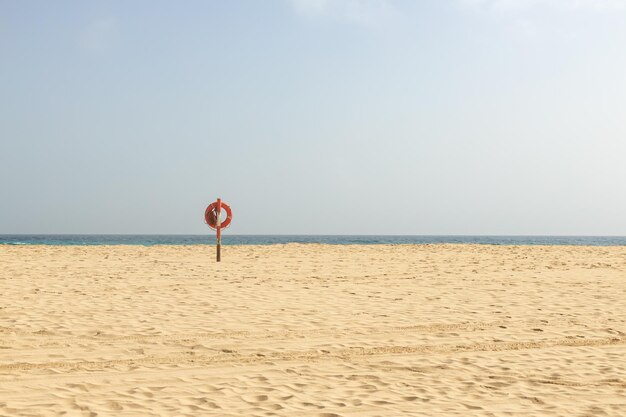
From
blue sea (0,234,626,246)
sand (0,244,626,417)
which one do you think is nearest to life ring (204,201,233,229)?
sand (0,244,626,417)

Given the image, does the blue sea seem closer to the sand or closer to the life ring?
the life ring

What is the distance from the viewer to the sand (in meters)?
4.82

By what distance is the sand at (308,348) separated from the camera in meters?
4.82

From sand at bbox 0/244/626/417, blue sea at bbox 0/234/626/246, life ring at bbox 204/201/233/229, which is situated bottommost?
sand at bbox 0/244/626/417

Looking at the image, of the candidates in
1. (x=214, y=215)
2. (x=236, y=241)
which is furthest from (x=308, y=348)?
(x=236, y=241)

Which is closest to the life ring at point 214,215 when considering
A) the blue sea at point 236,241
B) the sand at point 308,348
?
the sand at point 308,348

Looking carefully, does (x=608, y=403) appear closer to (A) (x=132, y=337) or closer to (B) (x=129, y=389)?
(B) (x=129, y=389)

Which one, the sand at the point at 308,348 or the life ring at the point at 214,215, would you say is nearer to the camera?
the sand at the point at 308,348

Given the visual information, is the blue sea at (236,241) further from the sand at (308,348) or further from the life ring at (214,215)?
the sand at (308,348)

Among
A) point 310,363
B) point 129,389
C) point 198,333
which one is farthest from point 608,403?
point 198,333

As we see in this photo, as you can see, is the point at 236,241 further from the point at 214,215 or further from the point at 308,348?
the point at 308,348

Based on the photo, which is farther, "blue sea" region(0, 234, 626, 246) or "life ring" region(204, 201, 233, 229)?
"blue sea" region(0, 234, 626, 246)

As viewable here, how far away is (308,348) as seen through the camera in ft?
21.9

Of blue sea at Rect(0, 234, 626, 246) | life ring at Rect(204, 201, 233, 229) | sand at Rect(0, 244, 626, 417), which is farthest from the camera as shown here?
blue sea at Rect(0, 234, 626, 246)
